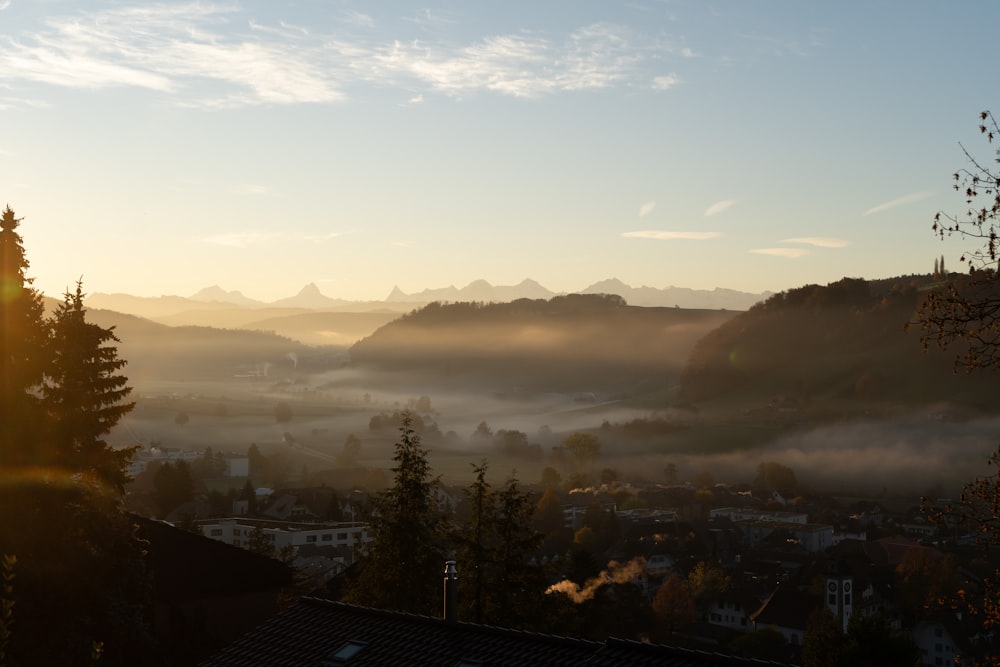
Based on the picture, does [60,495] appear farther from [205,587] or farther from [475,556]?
[475,556]

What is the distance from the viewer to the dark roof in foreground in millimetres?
20844

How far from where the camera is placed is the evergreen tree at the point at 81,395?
30.6 meters

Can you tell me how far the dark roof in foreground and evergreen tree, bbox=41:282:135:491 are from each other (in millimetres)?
9498

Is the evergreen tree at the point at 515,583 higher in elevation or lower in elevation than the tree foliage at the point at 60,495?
lower

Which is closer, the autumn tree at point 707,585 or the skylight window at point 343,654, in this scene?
the skylight window at point 343,654

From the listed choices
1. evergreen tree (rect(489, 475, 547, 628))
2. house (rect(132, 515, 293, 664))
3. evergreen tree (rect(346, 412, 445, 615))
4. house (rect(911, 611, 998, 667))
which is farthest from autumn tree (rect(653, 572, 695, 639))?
house (rect(132, 515, 293, 664))

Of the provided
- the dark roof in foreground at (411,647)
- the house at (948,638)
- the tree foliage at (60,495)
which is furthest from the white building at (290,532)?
the dark roof in foreground at (411,647)

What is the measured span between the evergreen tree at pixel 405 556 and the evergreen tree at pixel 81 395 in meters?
10.1

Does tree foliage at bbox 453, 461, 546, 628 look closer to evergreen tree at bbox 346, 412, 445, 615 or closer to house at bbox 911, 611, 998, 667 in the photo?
evergreen tree at bbox 346, 412, 445, 615

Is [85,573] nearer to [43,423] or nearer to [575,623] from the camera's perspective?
[43,423]

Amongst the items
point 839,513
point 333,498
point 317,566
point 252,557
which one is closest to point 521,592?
point 252,557

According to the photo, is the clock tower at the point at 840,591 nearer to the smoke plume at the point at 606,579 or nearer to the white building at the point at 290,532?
the smoke plume at the point at 606,579

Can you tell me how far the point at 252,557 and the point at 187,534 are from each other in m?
2.48

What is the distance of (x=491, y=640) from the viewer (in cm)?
2267
